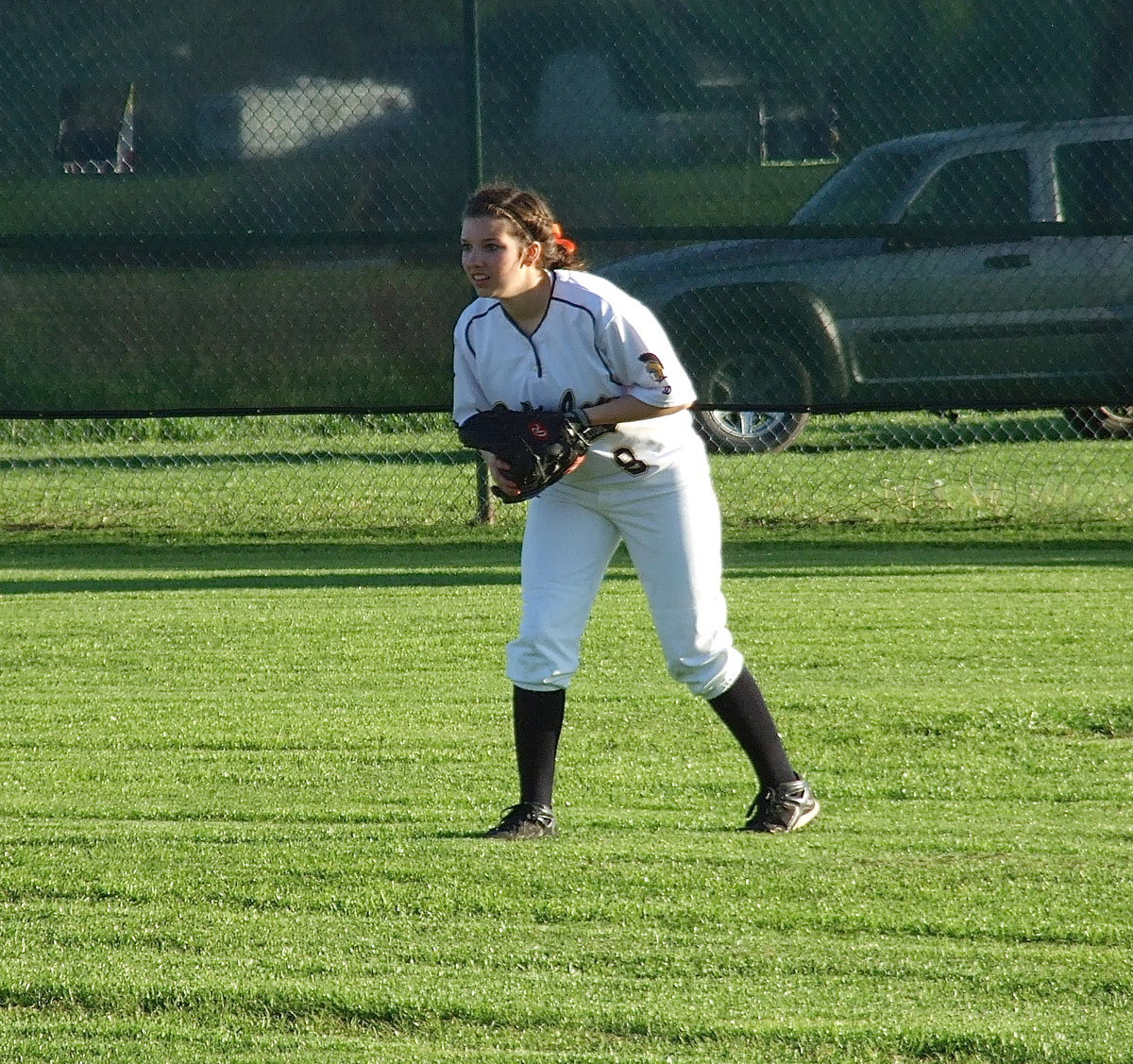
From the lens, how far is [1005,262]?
9656 millimetres

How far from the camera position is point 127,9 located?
386 inches

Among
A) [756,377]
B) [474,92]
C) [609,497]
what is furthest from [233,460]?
[609,497]

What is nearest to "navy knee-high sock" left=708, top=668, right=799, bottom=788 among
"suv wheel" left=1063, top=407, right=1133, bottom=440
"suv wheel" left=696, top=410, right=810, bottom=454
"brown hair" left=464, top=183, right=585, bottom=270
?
"brown hair" left=464, top=183, right=585, bottom=270

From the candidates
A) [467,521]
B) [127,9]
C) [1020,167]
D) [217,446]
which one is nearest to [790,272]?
[1020,167]

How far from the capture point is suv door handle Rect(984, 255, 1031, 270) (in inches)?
380

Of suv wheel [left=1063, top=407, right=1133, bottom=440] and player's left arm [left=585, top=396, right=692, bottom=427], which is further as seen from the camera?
suv wheel [left=1063, top=407, right=1133, bottom=440]

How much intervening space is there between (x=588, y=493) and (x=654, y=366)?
1.20 ft

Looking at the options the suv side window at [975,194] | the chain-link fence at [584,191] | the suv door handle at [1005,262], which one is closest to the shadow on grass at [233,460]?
the chain-link fence at [584,191]

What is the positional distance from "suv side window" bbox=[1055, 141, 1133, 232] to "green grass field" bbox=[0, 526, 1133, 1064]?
2.75 m

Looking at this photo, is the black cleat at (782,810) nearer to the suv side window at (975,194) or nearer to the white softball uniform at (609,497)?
the white softball uniform at (609,497)

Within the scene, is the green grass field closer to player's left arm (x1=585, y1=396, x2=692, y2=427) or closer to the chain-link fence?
player's left arm (x1=585, y1=396, x2=692, y2=427)

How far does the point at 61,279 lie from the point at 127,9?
1612 mm

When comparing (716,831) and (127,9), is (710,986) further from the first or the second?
(127,9)

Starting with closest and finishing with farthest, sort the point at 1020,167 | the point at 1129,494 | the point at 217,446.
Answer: the point at 1020,167 → the point at 1129,494 → the point at 217,446
